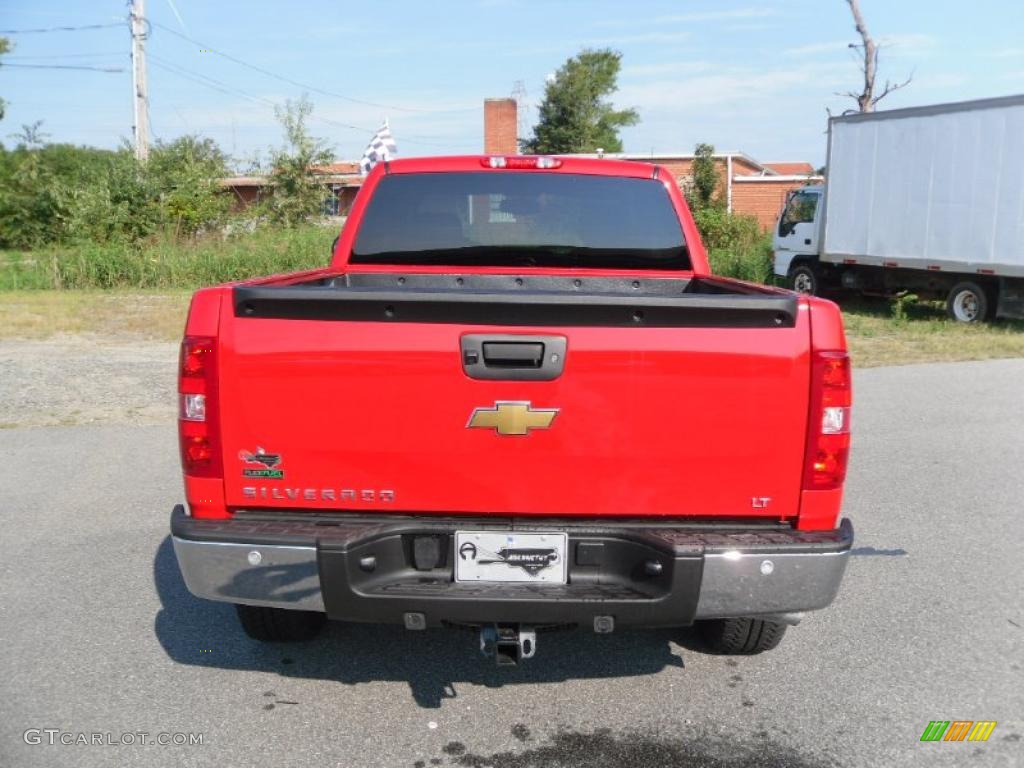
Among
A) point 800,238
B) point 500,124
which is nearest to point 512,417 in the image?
point 800,238

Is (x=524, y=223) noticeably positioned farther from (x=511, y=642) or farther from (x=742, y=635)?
(x=511, y=642)

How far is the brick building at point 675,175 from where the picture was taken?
32500 millimetres

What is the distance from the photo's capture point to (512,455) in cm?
313

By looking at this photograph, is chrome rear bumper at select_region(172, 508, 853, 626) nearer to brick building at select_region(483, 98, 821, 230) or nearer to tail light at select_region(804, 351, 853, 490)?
tail light at select_region(804, 351, 853, 490)

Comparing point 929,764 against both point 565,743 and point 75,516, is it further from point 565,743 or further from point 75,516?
point 75,516

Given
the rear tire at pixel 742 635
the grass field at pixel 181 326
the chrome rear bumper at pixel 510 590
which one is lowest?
the grass field at pixel 181 326

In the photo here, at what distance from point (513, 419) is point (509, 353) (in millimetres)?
212

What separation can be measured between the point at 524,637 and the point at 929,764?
1454mm

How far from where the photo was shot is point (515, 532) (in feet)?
10.2

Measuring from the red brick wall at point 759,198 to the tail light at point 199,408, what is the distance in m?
37.1

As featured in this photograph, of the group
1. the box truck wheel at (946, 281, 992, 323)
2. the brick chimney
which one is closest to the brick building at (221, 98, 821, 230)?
the brick chimney

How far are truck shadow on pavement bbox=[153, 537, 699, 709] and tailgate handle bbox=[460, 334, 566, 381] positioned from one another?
1.27 metres

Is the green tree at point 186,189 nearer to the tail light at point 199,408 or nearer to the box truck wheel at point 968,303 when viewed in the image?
the box truck wheel at point 968,303

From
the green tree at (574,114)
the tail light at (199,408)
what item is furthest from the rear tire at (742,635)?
the green tree at (574,114)
